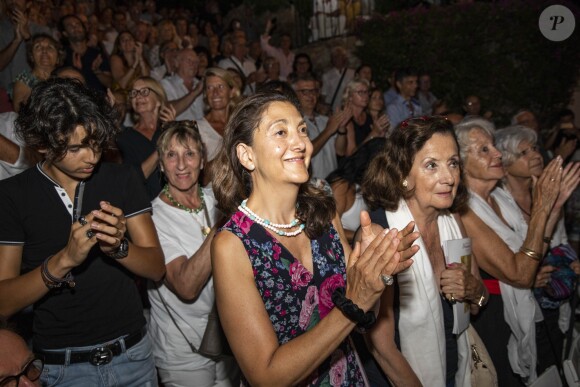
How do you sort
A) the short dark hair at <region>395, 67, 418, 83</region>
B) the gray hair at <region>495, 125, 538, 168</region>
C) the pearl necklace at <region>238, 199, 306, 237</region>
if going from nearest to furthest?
the pearl necklace at <region>238, 199, 306, 237</region>
the gray hair at <region>495, 125, 538, 168</region>
the short dark hair at <region>395, 67, 418, 83</region>

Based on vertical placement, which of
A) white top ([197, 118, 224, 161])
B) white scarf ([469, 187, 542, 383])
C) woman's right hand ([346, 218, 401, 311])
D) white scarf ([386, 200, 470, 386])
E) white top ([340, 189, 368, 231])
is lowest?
white scarf ([469, 187, 542, 383])

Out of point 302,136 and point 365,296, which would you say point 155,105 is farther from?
point 365,296

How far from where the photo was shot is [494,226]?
326 cm

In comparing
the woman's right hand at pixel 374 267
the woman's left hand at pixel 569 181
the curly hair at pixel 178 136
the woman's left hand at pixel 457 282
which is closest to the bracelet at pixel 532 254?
the woman's left hand at pixel 569 181

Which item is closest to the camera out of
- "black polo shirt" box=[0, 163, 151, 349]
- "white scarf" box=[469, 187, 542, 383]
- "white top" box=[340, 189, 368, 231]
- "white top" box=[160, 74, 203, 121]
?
"black polo shirt" box=[0, 163, 151, 349]

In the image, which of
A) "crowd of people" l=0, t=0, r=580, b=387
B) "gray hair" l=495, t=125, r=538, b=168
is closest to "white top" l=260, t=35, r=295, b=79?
"crowd of people" l=0, t=0, r=580, b=387

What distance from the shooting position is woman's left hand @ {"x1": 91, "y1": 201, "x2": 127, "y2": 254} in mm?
1920

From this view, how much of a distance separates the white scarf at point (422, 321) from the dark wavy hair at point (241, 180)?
2.22ft

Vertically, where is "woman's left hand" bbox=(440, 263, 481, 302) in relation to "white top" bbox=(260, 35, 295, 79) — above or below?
below

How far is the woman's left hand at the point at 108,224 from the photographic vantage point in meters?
1.92

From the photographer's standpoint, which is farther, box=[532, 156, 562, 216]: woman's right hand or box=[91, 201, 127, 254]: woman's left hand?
box=[532, 156, 562, 216]: woman's right hand

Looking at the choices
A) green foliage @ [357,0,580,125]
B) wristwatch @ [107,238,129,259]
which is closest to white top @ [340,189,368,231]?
wristwatch @ [107,238,129,259]

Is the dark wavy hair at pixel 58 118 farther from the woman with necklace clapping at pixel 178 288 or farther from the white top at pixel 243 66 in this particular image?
the white top at pixel 243 66

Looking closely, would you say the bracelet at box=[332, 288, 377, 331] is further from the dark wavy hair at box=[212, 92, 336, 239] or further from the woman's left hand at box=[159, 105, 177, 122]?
the woman's left hand at box=[159, 105, 177, 122]
